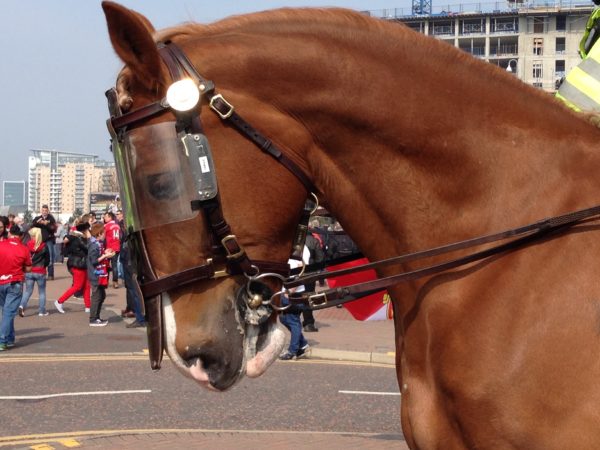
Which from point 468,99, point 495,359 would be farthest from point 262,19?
point 495,359

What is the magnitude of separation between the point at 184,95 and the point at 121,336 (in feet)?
41.8

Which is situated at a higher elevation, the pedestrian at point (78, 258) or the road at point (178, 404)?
the pedestrian at point (78, 258)

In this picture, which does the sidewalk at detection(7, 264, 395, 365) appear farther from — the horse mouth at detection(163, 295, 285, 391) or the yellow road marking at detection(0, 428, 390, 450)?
the horse mouth at detection(163, 295, 285, 391)

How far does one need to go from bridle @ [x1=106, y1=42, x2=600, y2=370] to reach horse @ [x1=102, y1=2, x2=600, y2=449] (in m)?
0.02

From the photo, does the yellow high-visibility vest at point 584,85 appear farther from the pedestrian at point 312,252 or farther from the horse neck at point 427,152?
the pedestrian at point 312,252

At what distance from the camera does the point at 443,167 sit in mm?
2350

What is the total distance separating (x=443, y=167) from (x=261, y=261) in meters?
0.61

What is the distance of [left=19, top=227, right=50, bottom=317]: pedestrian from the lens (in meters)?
17.4

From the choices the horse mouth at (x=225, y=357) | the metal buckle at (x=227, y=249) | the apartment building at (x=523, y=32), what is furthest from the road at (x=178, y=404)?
the apartment building at (x=523, y=32)

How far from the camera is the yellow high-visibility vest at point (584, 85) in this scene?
8.57ft

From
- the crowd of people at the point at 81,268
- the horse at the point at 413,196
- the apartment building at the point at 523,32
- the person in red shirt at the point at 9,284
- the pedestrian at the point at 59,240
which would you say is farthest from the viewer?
the apartment building at the point at 523,32

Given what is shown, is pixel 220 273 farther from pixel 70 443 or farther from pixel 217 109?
pixel 70 443

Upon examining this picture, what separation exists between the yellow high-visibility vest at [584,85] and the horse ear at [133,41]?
135cm

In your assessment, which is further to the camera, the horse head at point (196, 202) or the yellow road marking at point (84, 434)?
the yellow road marking at point (84, 434)
